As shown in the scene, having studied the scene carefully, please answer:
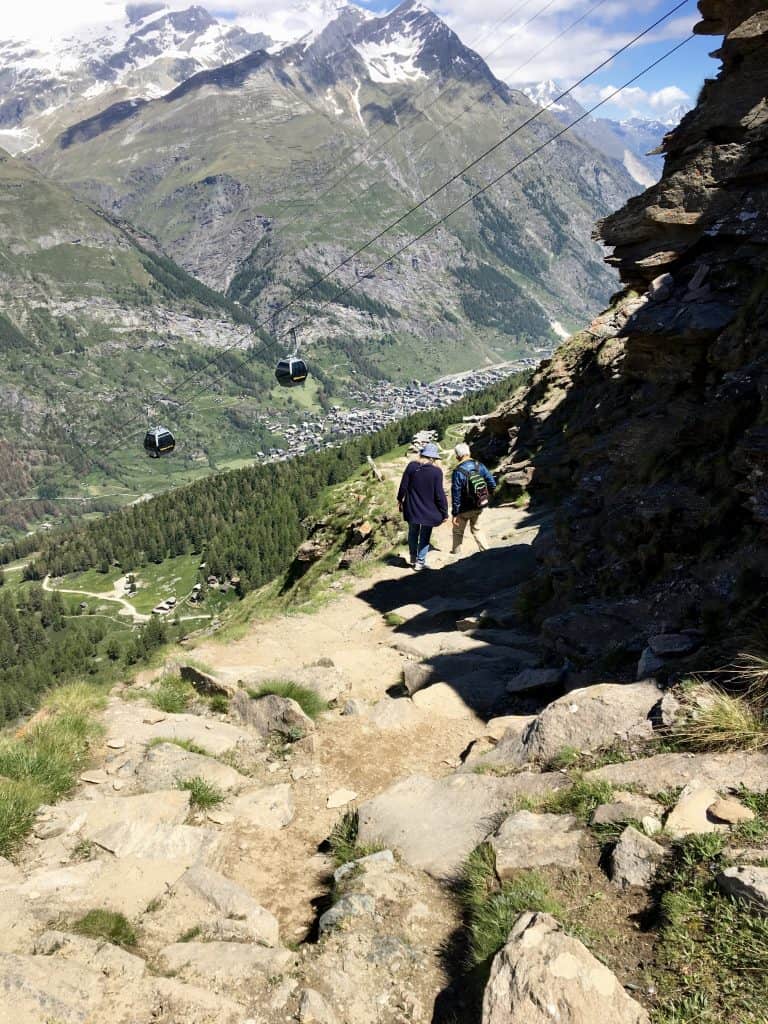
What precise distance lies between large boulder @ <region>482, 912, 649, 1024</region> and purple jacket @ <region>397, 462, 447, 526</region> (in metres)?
15.6

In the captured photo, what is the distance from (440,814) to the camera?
346 inches

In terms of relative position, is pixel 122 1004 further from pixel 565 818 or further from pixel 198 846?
pixel 565 818

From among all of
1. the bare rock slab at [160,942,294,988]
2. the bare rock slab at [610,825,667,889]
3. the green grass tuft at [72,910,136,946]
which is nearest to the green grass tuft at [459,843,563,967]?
the bare rock slab at [610,825,667,889]

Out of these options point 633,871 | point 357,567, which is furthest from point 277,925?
point 357,567

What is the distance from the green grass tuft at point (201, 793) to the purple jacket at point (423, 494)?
12.1 meters

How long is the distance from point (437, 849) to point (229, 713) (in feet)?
21.1

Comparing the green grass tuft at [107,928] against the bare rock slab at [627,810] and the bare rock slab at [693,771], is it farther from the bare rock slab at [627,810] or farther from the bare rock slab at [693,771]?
the bare rock slab at [693,771]

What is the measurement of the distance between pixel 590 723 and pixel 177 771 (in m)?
6.18

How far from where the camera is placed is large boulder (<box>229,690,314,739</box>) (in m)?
12.6

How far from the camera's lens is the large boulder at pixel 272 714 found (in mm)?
12602

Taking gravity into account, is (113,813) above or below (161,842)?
above

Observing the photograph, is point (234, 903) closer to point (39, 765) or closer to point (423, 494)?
point (39, 765)

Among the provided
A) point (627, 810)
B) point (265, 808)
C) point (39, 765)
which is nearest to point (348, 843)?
point (265, 808)

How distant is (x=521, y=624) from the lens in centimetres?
1795
